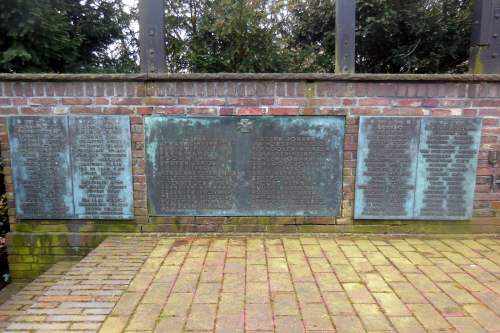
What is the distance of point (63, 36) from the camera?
4887 mm

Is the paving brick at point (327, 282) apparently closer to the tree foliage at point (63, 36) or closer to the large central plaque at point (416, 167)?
the large central plaque at point (416, 167)

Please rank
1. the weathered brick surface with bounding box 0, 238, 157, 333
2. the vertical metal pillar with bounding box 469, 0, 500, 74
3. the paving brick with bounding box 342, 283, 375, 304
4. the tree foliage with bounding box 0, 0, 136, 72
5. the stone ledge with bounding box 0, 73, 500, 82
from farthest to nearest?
the tree foliage with bounding box 0, 0, 136, 72 < the vertical metal pillar with bounding box 469, 0, 500, 74 < the stone ledge with bounding box 0, 73, 500, 82 < the paving brick with bounding box 342, 283, 375, 304 < the weathered brick surface with bounding box 0, 238, 157, 333

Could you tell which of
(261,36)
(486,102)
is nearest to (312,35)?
(261,36)

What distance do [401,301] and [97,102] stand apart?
3072 millimetres

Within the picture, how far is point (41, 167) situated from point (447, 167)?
13.0 feet

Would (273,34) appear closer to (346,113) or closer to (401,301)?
(346,113)

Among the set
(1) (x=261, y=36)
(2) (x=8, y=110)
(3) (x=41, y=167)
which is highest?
(1) (x=261, y=36)

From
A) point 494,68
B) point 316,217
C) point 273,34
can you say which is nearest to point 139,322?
point 316,217

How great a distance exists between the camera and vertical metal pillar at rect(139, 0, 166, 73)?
353 cm

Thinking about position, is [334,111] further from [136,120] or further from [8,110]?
[8,110]

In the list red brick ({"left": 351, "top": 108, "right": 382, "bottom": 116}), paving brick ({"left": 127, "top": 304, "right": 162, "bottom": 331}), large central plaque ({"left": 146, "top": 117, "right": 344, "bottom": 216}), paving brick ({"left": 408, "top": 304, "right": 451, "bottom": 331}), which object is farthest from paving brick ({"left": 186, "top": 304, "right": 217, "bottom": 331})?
red brick ({"left": 351, "top": 108, "right": 382, "bottom": 116})

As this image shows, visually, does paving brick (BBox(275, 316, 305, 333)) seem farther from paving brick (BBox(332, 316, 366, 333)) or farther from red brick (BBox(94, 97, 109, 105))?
red brick (BBox(94, 97, 109, 105))

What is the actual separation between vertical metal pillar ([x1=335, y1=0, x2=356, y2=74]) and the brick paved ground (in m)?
1.76

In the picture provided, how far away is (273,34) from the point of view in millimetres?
6059
